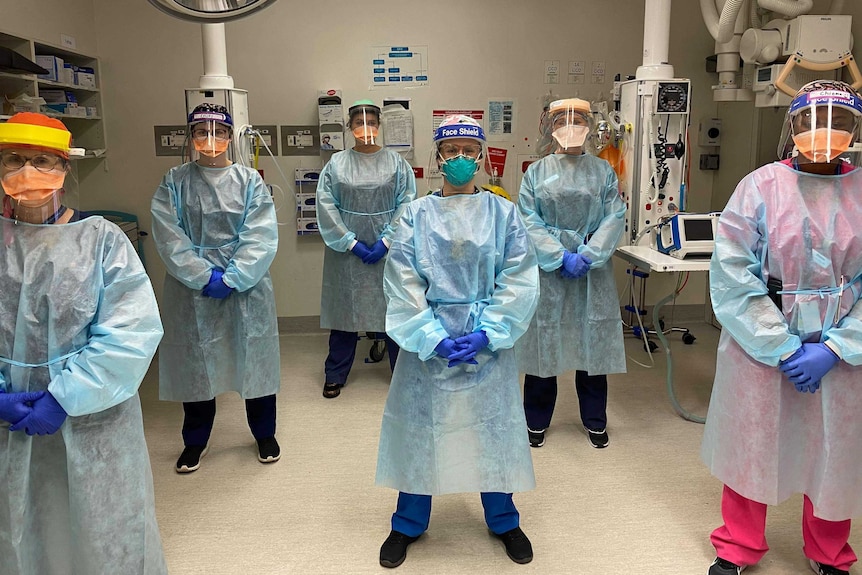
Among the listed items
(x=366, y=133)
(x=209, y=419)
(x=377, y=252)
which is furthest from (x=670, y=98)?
(x=209, y=419)

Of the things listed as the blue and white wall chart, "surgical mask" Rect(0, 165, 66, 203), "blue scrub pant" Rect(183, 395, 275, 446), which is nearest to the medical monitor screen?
"blue scrub pant" Rect(183, 395, 275, 446)

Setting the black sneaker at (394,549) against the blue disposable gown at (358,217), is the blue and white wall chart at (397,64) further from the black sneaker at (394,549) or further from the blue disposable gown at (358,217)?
the black sneaker at (394,549)

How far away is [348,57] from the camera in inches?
188

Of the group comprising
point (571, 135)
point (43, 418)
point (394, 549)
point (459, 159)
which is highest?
point (571, 135)

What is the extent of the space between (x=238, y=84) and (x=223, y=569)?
3434 mm

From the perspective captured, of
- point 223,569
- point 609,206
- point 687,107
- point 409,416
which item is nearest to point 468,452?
point 409,416

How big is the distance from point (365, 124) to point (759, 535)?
8.82ft

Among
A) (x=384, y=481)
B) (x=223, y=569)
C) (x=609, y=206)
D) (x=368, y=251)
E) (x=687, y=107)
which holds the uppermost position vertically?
(x=687, y=107)

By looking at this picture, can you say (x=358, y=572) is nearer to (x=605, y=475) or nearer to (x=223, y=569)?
(x=223, y=569)

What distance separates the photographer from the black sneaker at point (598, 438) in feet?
10.7

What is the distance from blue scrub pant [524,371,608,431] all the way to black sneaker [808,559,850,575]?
3.70ft

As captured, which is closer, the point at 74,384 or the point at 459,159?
the point at 74,384

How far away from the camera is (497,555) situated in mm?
2406

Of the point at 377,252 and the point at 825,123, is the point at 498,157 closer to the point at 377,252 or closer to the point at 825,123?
the point at 377,252
